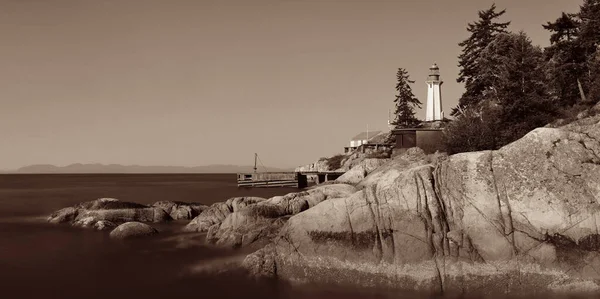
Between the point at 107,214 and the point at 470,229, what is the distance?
24987 millimetres

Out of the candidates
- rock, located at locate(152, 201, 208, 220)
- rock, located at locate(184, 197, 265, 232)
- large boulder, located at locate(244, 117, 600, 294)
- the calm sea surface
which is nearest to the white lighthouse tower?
rock, located at locate(152, 201, 208, 220)

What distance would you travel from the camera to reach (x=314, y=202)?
2433 cm

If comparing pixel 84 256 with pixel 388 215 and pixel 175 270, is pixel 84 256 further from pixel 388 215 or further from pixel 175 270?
pixel 388 215

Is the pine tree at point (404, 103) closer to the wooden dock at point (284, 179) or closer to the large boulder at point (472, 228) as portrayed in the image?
the wooden dock at point (284, 179)

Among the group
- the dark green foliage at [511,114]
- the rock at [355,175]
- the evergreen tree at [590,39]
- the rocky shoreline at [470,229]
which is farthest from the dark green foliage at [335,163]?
the rocky shoreline at [470,229]

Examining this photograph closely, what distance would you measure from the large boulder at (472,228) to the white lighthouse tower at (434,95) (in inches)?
2436

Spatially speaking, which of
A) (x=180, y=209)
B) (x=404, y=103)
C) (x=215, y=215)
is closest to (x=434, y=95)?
(x=404, y=103)

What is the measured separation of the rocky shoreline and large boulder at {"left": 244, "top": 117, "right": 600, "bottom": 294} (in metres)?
0.03

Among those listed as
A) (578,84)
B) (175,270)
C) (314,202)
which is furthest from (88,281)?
(578,84)

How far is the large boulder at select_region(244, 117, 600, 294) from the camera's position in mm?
13781

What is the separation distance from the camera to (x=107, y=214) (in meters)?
30.5

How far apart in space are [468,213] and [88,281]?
15135 mm

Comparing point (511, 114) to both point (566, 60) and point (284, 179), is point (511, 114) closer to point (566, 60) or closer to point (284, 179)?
point (566, 60)

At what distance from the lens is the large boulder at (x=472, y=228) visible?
1378 centimetres
